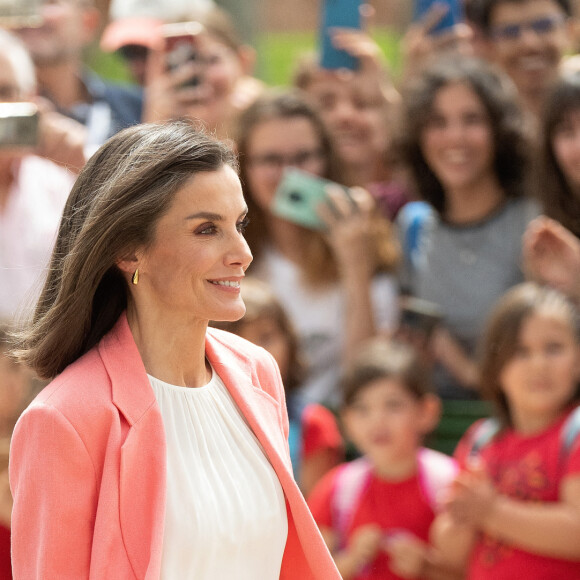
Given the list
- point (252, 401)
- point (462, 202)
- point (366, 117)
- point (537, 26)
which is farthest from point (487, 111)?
point (252, 401)

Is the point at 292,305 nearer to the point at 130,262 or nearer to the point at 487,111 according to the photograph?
the point at 487,111

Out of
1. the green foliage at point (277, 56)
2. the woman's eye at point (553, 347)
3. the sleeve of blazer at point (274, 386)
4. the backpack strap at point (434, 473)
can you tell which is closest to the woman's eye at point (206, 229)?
the sleeve of blazer at point (274, 386)

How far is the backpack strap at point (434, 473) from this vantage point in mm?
4035

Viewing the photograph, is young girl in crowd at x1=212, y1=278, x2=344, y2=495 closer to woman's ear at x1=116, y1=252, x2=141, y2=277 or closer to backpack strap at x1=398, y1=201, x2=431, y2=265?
backpack strap at x1=398, y1=201, x2=431, y2=265

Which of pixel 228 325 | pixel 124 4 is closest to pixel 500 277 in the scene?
pixel 228 325

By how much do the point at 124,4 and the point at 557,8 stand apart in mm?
2151

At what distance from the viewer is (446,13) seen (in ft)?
16.9

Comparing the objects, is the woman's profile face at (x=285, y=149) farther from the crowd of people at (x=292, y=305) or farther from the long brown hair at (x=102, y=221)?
the long brown hair at (x=102, y=221)

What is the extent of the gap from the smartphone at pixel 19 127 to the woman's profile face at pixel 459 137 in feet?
5.51

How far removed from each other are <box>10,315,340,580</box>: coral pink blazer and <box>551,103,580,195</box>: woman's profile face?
244 centimetres

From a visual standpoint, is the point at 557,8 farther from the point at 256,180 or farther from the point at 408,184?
the point at 256,180

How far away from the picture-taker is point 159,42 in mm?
5219

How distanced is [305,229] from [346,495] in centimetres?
139

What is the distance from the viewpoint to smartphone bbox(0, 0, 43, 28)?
17.9 feet
